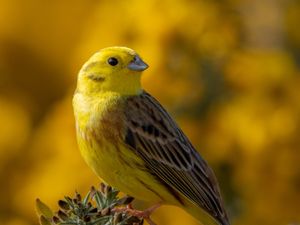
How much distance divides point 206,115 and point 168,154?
1776 millimetres

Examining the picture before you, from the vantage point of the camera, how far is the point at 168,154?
6.80 metres

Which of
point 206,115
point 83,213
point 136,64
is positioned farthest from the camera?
point 206,115

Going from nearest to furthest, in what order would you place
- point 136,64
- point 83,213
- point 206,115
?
point 83,213, point 136,64, point 206,115

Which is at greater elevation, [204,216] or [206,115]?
[206,115]

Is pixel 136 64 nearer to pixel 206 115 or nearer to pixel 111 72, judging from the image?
pixel 111 72

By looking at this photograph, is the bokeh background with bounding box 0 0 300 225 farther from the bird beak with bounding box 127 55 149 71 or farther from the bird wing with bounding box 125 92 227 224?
the bird beak with bounding box 127 55 149 71

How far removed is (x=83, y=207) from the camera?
16.8 ft

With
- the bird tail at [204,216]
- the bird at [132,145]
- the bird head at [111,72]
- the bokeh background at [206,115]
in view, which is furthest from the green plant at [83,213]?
the bokeh background at [206,115]

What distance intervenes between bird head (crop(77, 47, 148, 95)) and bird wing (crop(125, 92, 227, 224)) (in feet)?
0.43

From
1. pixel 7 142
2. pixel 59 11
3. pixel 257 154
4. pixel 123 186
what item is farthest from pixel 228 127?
pixel 59 11

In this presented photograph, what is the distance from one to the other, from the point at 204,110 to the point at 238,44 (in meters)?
0.92

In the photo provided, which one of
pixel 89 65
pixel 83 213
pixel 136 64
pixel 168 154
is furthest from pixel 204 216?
pixel 83 213

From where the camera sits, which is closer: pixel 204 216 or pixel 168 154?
pixel 204 216

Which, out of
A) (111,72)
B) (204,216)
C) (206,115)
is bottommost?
(204,216)
